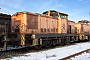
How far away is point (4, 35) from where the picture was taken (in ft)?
30.9

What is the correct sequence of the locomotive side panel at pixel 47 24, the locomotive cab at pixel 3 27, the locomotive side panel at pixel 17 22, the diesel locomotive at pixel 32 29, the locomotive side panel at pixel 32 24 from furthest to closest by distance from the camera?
the locomotive side panel at pixel 47 24
the locomotive side panel at pixel 32 24
the locomotive side panel at pixel 17 22
the diesel locomotive at pixel 32 29
the locomotive cab at pixel 3 27

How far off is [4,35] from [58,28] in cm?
770

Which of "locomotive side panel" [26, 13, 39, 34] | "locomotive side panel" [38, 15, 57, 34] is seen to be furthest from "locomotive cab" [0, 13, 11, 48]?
"locomotive side panel" [38, 15, 57, 34]

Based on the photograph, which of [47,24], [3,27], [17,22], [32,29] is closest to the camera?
[3,27]

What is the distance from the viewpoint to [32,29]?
1227cm

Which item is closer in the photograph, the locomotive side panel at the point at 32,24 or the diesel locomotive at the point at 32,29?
the diesel locomotive at the point at 32,29

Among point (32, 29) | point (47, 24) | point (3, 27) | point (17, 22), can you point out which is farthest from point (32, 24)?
point (3, 27)

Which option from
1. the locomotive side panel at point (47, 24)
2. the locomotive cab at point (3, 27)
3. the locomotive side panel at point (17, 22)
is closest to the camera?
the locomotive cab at point (3, 27)

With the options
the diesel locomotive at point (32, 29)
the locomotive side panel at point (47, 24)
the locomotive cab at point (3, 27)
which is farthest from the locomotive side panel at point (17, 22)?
the locomotive side panel at point (47, 24)

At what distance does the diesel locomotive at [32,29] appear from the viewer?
10.3 meters

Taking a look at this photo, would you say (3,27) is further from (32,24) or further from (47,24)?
(47,24)

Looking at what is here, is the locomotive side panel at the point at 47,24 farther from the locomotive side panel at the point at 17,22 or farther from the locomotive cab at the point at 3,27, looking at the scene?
the locomotive cab at the point at 3,27

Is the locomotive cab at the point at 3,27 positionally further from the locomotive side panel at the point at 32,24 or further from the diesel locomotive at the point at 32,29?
the locomotive side panel at the point at 32,24

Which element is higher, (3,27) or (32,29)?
(3,27)
